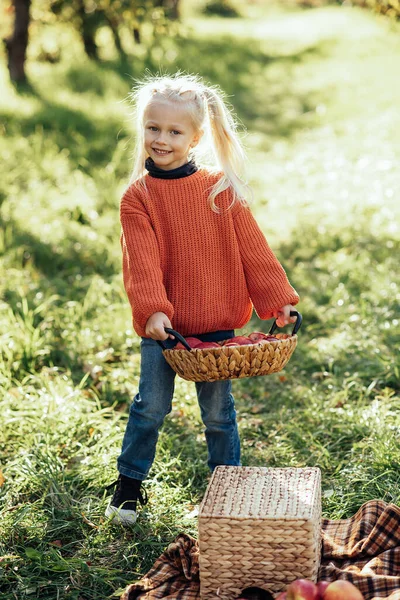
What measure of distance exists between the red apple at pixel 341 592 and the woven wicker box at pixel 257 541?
336 mm

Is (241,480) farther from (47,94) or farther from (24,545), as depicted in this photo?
(47,94)

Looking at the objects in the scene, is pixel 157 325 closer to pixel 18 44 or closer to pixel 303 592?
pixel 303 592

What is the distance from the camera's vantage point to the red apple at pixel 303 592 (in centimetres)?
244

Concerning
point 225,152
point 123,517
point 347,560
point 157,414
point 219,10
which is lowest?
point 123,517

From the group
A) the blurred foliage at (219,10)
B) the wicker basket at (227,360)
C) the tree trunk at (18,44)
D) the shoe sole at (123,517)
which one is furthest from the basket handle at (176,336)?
the blurred foliage at (219,10)

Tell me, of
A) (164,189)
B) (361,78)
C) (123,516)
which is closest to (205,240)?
(164,189)

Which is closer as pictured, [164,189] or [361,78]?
[164,189]

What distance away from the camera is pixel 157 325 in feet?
10.2

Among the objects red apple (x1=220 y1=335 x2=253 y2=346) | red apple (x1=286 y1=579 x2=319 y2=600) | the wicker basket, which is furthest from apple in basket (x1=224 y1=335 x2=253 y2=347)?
red apple (x1=286 y1=579 x2=319 y2=600)

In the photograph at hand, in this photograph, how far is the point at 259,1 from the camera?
33.0 m

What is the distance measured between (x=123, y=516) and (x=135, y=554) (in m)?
0.20

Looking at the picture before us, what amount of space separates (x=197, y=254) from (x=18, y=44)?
29.9 ft

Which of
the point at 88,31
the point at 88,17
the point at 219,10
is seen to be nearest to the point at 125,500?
the point at 88,17

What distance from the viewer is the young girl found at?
321cm
